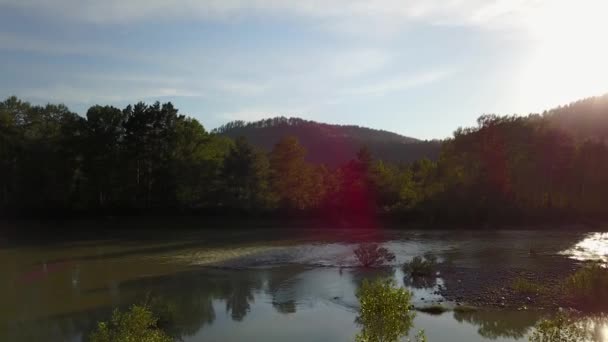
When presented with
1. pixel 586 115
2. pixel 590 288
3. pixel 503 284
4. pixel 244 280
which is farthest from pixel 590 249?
pixel 586 115

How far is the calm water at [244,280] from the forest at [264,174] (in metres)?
9.56

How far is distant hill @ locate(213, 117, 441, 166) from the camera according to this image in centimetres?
14612

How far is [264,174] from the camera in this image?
58781 millimetres

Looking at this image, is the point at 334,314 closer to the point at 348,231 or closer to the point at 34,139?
the point at 348,231

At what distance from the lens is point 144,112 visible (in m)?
62.2

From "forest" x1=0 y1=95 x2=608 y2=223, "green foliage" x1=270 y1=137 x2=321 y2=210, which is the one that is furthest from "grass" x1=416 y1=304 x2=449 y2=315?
"green foliage" x1=270 y1=137 x2=321 y2=210

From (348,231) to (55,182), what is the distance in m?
37.6

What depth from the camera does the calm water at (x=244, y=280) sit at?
18234 millimetres

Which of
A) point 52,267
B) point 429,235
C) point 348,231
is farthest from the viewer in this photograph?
point 348,231

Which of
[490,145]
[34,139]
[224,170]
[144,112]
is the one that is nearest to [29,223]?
[34,139]

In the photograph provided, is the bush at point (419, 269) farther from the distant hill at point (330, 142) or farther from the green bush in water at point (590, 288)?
the distant hill at point (330, 142)

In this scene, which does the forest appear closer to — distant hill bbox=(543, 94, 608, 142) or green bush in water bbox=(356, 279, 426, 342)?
green bush in water bbox=(356, 279, 426, 342)

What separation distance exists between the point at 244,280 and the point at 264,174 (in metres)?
31.7

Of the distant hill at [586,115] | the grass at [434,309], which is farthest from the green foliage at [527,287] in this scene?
the distant hill at [586,115]
